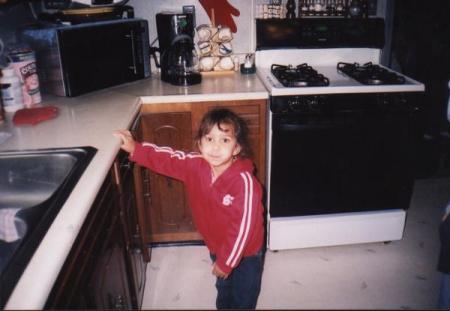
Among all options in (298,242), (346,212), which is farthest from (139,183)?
(346,212)

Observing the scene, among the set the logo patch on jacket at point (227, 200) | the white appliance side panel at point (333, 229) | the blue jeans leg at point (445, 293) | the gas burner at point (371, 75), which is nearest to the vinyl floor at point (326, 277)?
the white appliance side panel at point (333, 229)

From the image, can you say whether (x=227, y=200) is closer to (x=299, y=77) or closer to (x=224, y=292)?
(x=224, y=292)

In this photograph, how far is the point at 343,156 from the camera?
77.9 inches

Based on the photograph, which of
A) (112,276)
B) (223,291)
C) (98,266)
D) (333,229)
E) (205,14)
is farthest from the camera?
(205,14)

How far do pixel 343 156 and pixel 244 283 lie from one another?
857 mm

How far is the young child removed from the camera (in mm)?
1255

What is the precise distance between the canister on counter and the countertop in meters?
0.06

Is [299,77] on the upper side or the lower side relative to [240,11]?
lower

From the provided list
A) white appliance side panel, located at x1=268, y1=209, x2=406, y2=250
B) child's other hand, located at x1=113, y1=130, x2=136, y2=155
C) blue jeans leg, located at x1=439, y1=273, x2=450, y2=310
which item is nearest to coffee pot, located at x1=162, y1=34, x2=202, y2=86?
child's other hand, located at x1=113, y1=130, x2=136, y2=155

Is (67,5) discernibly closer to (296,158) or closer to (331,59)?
(296,158)

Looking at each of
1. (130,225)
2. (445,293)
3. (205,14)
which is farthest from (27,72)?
(445,293)

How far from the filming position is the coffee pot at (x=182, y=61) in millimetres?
2029

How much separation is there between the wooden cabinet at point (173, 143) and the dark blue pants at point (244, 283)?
1.83ft

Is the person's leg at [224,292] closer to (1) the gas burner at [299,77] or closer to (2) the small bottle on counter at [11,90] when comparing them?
(1) the gas burner at [299,77]
